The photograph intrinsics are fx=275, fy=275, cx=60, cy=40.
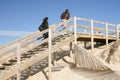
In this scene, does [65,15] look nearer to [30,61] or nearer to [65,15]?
[65,15]

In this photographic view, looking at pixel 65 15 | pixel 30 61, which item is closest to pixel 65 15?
pixel 65 15

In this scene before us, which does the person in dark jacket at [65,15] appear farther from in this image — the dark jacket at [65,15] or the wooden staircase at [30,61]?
the wooden staircase at [30,61]

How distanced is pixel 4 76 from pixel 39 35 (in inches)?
127

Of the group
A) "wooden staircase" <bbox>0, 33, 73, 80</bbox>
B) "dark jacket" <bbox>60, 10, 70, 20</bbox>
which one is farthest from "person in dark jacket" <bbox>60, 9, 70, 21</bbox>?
"wooden staircase" <bbox>0, 33, 73, 80</bbox>

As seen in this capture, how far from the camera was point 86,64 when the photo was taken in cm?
1382

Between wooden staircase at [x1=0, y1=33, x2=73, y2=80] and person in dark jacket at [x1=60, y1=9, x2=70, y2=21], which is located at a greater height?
person in dark jacket at [x1=60, y1=9, x2=70, y2=21]

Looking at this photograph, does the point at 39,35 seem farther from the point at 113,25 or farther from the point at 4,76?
the point at 113,25

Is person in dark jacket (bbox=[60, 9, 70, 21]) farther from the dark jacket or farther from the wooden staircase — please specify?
Answer: the wooden staircase

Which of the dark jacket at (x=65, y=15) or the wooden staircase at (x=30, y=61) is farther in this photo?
the dark jacket at (x=65, y=15)

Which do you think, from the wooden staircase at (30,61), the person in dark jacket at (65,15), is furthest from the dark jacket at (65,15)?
the wooden staircase at (30,61)

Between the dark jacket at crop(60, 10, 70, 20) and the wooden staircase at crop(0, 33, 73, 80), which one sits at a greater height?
the dark jacket at crop(60, 10, 70, 20)

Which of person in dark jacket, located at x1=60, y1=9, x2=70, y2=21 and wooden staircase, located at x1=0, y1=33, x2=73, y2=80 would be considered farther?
person in dark jacket, located at x1=60, y1=9, x2=70, y2=21

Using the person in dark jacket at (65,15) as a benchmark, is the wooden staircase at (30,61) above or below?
below

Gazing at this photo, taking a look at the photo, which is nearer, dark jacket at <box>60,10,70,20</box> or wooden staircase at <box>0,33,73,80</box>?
wooden staircase at <box>0,33,73,80</box>
